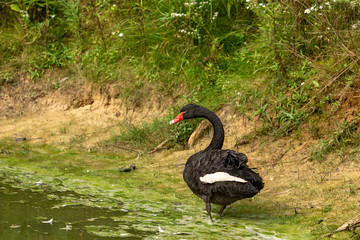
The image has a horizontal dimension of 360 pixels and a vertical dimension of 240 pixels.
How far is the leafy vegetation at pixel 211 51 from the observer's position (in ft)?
23.4

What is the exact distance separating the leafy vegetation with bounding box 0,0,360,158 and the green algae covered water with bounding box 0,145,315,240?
4.96 feet

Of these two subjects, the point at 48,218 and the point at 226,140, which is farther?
the point at 226,140

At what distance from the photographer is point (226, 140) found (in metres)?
7.71

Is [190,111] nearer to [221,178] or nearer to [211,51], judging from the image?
[221,178]

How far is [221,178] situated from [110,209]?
1255mm

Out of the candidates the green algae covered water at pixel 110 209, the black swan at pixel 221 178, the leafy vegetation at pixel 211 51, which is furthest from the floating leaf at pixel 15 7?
the black swan at pixel 221 178

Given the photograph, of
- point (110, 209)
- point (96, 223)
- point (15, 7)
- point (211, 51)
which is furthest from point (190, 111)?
point (15, 7)

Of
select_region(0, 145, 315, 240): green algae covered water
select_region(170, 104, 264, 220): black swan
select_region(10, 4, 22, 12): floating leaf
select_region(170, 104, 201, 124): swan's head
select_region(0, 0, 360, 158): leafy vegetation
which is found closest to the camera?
select_region(0, 145, 315, 240): green algae covered water

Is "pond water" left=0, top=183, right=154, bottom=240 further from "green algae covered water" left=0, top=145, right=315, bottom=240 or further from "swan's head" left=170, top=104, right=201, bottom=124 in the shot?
"swan's head" left=170, top=104, right=201, bottom=124

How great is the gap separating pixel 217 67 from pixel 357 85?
7.90 feet

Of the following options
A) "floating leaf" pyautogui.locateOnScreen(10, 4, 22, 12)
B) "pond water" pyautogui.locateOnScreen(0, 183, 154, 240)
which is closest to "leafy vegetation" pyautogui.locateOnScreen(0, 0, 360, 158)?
"floating leaf" pyautogui.locateOnScreen(10, 4, 22, 12)

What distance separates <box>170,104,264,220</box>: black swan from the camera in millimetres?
5184

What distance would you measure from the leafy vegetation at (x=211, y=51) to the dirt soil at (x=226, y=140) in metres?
0.22

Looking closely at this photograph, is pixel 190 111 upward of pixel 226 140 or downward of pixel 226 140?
upward
